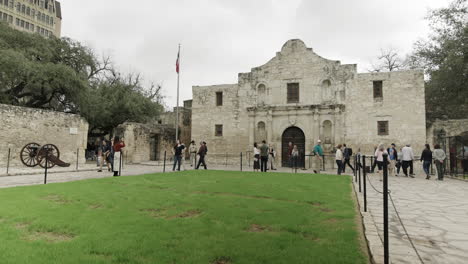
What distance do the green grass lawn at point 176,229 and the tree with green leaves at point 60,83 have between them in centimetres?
1538

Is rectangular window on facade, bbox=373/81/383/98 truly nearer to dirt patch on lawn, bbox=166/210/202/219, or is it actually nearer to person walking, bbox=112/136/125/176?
person walking, bbox=112/136/125/176

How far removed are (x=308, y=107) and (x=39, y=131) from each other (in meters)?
16.5

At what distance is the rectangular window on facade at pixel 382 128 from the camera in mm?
18062

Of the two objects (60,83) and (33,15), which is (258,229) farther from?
(33,15)

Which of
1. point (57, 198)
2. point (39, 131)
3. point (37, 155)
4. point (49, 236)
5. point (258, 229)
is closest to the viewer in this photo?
point (49, 236)

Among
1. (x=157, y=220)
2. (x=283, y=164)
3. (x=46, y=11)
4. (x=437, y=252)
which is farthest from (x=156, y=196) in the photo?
(x=46, y=11)

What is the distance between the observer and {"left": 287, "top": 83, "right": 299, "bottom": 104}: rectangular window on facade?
20.4m

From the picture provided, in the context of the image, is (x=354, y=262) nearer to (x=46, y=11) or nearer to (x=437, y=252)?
(x=437, y=252)

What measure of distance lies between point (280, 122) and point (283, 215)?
16.2 m

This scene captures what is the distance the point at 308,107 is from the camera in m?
19.8

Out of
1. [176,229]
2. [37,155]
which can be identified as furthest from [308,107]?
[176,229]

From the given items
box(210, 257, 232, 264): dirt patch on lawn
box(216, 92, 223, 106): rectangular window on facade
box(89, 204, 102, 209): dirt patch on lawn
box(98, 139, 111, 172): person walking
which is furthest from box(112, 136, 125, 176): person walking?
box(216, 92, 223, 106): rectangular window on facade

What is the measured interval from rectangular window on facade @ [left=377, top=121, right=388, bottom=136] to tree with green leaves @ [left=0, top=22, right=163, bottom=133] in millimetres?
20136

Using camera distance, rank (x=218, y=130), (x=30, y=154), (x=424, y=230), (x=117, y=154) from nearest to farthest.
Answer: (x=424, y=230), (x=117, y=154), (x=30, y=154), (x=218, y=130)
